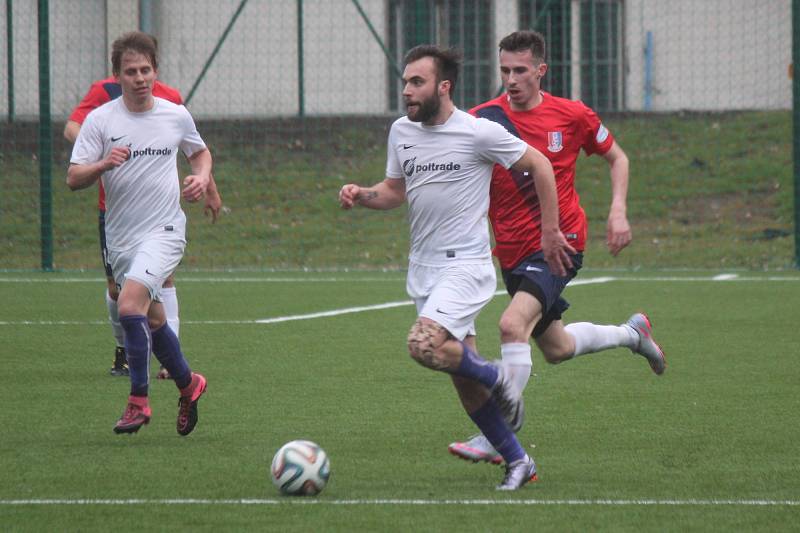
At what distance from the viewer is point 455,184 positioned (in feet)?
19.2

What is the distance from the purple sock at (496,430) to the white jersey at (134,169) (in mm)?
2066

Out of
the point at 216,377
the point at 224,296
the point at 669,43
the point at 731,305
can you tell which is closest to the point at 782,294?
the point at 731,305

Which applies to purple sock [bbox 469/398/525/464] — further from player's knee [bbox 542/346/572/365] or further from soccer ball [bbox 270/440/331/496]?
player's knee [bbox 542/346/572/365]

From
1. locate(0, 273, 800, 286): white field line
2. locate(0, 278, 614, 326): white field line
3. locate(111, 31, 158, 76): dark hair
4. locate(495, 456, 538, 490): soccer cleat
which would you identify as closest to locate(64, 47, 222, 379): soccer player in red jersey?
locate(111, 31, 158, 76): dark hair

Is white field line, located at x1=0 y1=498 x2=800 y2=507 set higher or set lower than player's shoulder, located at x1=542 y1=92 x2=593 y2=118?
lower

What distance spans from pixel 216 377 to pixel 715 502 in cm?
398

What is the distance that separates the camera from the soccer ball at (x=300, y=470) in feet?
17.7

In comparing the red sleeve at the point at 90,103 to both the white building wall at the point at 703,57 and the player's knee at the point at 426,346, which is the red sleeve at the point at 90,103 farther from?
the white building wall at the point at 703,57

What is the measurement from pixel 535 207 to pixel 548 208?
83cm

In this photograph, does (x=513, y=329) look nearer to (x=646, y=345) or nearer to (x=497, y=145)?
(x=497, y=145)

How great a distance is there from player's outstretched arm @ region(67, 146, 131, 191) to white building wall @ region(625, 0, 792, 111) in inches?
606

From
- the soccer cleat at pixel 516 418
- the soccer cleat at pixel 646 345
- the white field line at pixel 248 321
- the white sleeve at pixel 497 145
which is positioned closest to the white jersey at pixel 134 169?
the white sleeve at pixel 497 145

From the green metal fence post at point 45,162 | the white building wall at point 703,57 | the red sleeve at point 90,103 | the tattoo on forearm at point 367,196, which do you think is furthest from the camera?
the white building wall at point 703,57

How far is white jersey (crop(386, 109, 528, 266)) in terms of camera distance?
5.83 m
